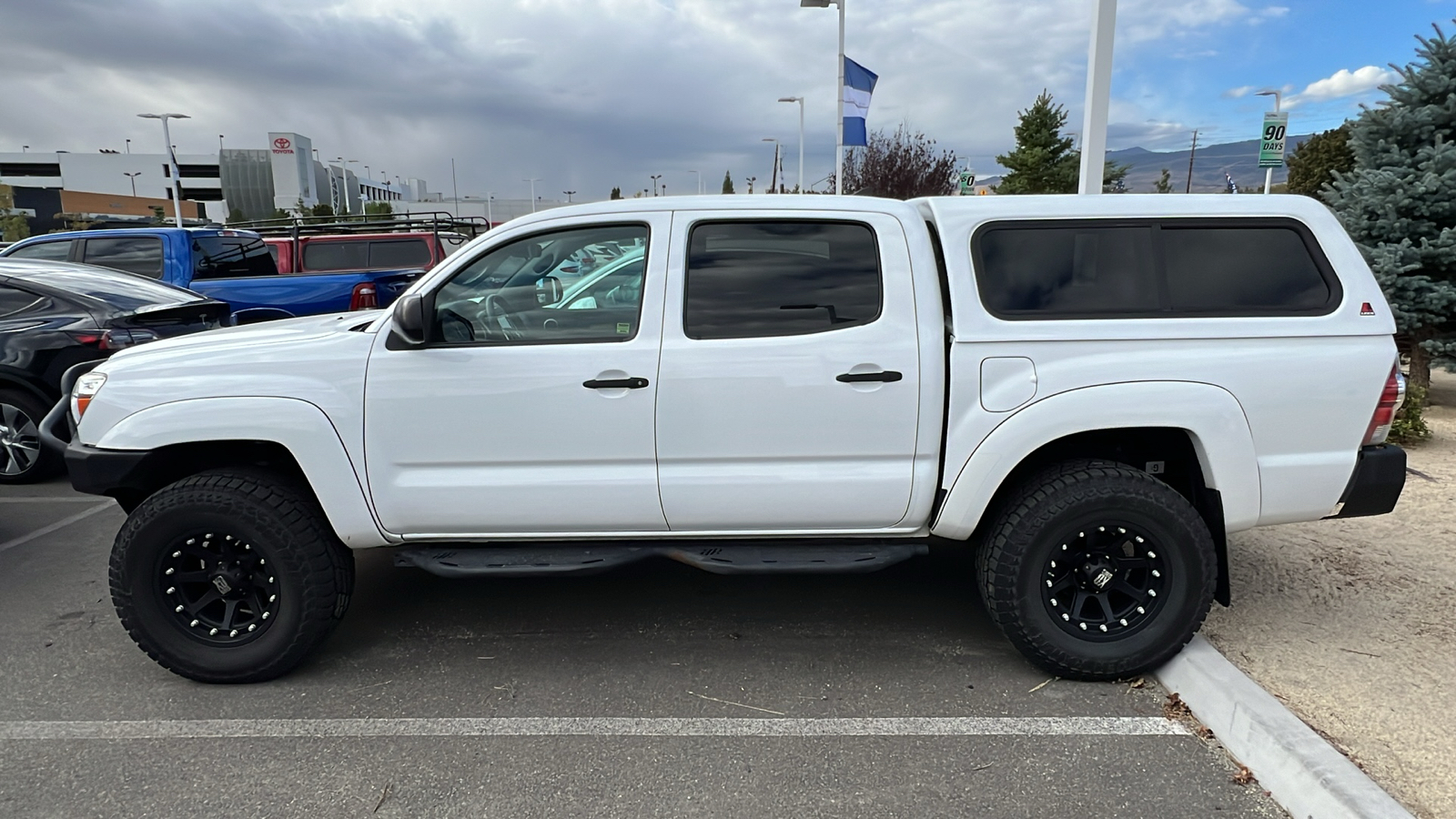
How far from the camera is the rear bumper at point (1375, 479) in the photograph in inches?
131

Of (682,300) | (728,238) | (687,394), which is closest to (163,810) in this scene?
(687,394)

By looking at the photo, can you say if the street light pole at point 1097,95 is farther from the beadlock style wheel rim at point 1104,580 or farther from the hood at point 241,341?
the hood at point 241,341

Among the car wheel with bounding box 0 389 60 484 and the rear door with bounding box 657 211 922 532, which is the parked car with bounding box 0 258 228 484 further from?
the rear door with bounding box 657 211 922 532

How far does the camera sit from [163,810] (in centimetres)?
275

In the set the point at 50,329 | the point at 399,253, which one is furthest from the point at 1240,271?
the point at 399,253

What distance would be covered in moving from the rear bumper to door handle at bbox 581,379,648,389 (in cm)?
274

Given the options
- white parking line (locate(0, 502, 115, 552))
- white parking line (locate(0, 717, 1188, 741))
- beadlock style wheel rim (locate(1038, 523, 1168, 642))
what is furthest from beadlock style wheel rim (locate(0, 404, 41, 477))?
beadlock style wheel rim (locate(1038, 523, 1168, 642))

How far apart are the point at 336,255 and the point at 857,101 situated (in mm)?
11130

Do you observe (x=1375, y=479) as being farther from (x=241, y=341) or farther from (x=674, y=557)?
(x=241, y=341)

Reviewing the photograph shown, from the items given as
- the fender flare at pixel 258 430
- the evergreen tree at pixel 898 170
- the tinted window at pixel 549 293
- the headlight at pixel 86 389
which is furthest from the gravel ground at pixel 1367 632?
the evergreen tree at pixel 898 170

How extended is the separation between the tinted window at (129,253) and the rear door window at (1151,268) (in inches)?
355

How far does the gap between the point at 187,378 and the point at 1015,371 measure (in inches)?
126

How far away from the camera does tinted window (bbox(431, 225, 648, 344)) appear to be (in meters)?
3.40

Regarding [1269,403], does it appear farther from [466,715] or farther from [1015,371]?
[466,715]
